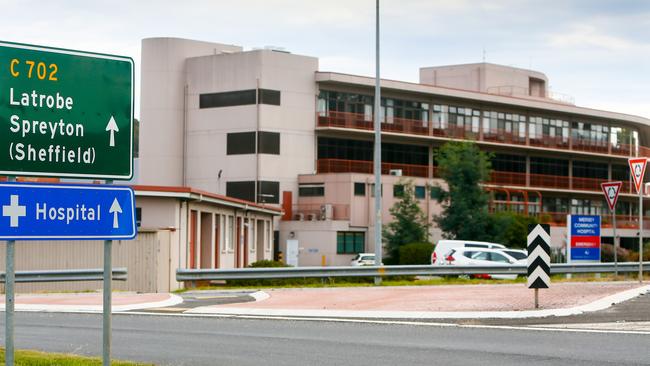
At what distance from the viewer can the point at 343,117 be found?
70.1 meters

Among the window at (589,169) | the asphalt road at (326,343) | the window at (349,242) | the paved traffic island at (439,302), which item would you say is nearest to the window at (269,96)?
the window at (349,242)

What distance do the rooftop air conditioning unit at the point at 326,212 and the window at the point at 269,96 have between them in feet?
24.9

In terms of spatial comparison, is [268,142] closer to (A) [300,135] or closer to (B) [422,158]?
(A) [300,135]

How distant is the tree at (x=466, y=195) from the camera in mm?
65250

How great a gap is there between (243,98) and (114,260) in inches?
1440

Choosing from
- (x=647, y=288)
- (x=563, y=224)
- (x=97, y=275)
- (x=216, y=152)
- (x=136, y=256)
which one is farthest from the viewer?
(x=563, y=224)

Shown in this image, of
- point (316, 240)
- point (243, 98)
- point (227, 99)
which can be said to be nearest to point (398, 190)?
point (316, 240)

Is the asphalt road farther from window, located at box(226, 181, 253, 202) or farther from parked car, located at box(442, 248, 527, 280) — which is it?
window, located at box(226, 181, 253, 202)

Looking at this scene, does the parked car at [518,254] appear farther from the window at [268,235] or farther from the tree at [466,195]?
the tree at [466,195]

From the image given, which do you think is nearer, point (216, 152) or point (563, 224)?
point (216, 152)

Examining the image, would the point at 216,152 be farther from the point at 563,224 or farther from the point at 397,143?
the point at 563,224

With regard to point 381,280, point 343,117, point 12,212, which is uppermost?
point 343,117

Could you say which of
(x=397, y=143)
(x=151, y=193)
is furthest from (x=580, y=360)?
(x=397, y=143)

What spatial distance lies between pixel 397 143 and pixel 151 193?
4130 cm
